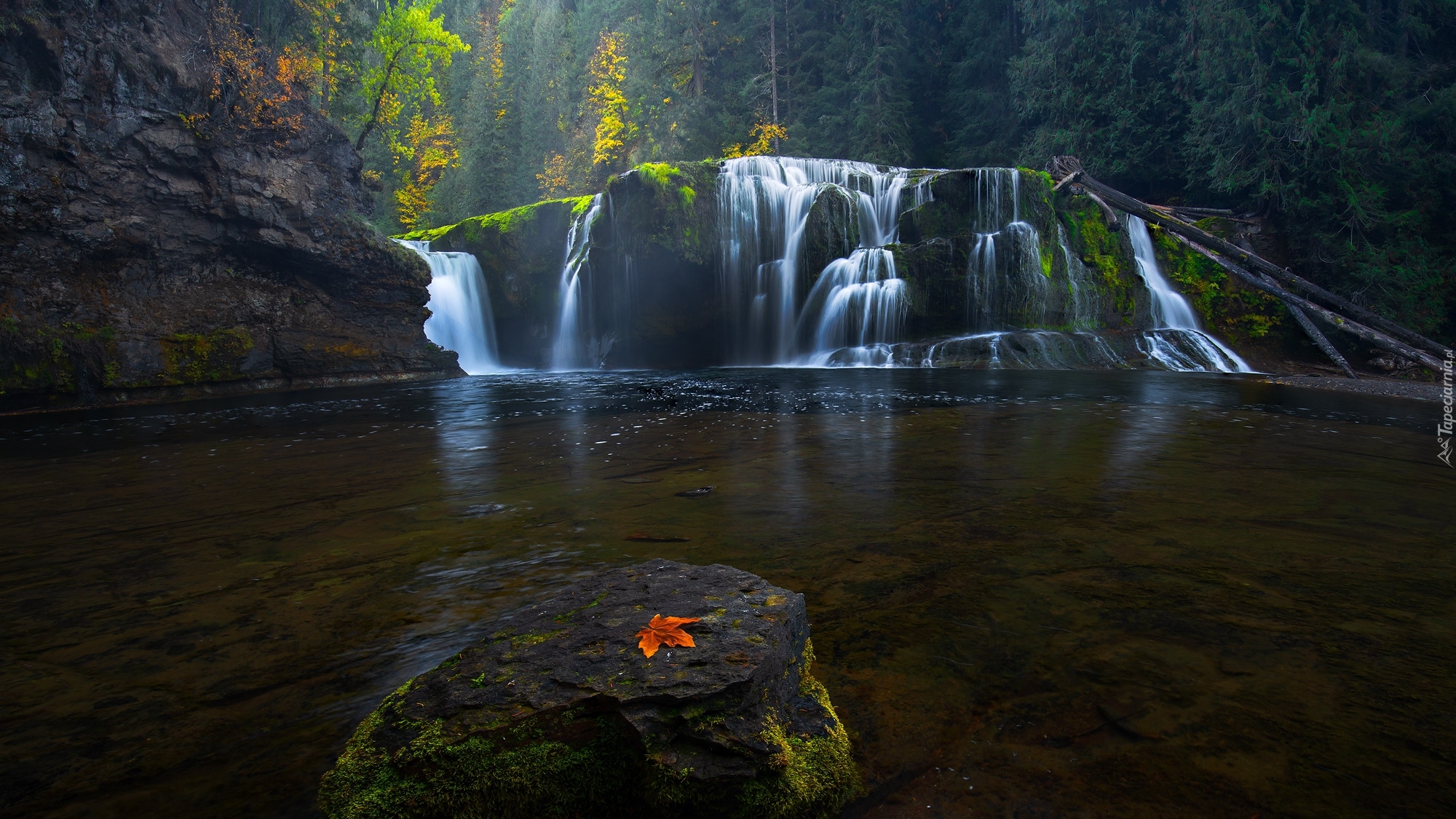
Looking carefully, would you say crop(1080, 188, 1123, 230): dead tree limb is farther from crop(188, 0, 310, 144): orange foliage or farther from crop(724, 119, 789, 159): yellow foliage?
crop(188, 0, 310, 144): orange foliage

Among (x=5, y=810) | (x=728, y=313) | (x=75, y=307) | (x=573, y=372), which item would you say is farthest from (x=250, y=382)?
(x=5, y=810)

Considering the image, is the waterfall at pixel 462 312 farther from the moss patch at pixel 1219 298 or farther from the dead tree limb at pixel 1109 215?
the moss patch at pixel 1219 298

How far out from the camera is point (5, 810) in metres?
1.73

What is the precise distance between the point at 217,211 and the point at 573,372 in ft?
30.8

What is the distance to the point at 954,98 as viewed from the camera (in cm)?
3331

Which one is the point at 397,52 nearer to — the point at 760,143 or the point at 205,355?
the point at 205,355

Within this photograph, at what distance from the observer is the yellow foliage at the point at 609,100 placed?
39.6 metres

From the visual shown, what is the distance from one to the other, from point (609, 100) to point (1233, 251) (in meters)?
32.4

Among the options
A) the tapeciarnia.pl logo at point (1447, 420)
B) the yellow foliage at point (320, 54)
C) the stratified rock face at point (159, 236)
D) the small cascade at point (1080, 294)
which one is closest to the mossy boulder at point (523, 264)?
the stratified rock face at point (159, 236)

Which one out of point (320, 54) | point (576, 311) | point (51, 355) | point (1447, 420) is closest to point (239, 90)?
point (51, 355)

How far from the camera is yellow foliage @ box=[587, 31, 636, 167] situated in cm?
3956

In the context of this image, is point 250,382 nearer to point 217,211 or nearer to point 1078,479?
point 217,211

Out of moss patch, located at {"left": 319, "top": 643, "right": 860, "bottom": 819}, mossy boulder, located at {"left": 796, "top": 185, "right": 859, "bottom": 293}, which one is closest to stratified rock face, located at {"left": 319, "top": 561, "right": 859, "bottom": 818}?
moss patch, located at {"left": 319, "top": 643, "right": 860, "bottom": 819}

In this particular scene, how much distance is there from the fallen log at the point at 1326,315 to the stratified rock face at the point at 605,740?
65.5ft
